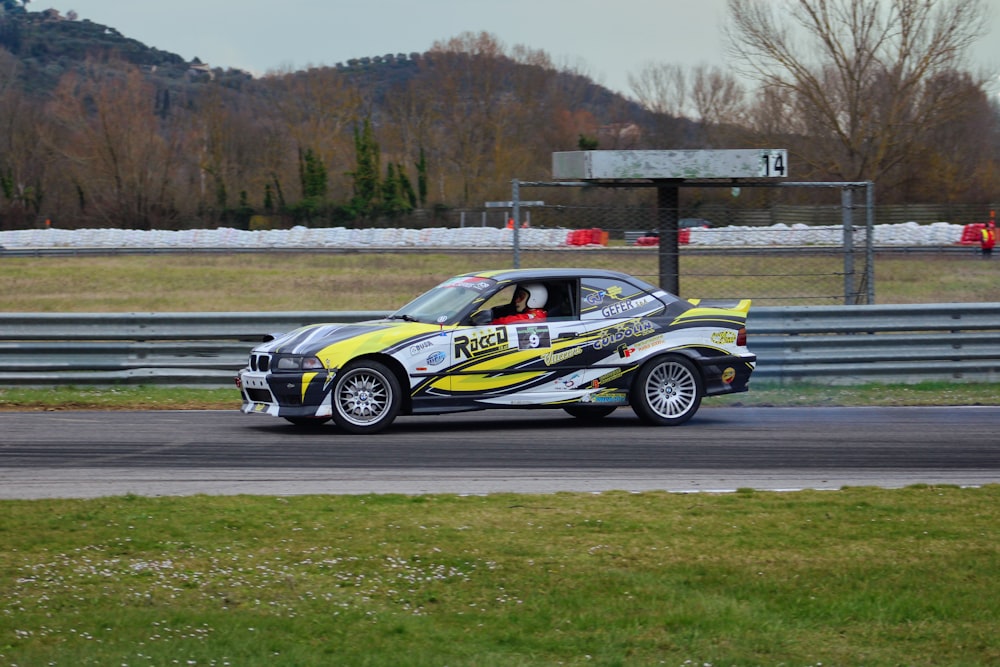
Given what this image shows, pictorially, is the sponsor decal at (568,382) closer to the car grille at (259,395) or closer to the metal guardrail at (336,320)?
the car grille at (259,395)

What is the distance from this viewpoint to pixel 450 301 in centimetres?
1122

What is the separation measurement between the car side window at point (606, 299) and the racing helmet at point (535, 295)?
35cm

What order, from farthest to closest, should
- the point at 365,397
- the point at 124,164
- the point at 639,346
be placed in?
the point at 124,164 → the point at 639,346 → the point at 365,397

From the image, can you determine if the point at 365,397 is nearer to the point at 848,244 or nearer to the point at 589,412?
the point at 589,412

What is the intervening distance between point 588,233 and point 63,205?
202ft

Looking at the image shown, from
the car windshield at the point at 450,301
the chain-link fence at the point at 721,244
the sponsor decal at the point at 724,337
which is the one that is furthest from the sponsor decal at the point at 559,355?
the chain-link fence at the point at 721,244

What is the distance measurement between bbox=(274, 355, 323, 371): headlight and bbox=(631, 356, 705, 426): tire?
3006 mm

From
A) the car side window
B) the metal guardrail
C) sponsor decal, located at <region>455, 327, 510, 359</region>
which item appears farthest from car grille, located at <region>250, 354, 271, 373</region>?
the car side window

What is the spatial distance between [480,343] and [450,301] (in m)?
0.62

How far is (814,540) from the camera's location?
6.20m

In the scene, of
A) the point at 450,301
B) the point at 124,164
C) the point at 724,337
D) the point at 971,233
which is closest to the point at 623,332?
the point at 724,337

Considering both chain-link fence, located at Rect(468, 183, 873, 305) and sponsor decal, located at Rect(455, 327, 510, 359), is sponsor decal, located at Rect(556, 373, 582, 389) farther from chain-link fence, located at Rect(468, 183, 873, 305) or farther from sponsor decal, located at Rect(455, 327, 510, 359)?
chain-link fence, located at Rect(468, 183, 873, 305)

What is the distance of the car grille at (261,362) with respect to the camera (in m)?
10.6

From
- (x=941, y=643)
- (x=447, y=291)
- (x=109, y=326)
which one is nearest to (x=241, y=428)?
(x=447, y=291)
